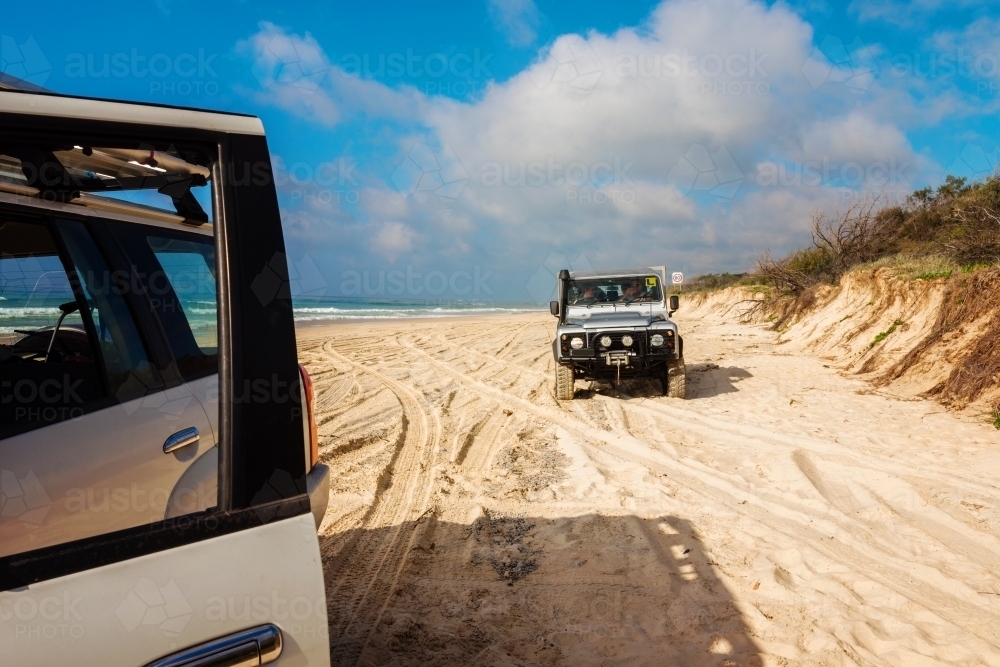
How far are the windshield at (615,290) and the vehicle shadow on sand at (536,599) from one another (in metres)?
6.08

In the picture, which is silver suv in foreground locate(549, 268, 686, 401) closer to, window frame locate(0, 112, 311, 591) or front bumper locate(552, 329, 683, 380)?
front bumper locate(552, 329, 683, 380)

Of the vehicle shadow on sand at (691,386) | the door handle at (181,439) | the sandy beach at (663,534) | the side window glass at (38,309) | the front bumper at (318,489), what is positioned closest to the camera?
the front bumper at (318,489)

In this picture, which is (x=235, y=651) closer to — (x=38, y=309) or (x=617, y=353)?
(x=38, y=309)

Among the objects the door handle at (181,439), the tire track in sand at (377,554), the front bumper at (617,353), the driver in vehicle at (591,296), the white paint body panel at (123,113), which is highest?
the white paint body panel at (123,113)

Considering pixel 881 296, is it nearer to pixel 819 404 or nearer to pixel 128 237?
pixel 819 404

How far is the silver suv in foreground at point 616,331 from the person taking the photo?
27.4 feet

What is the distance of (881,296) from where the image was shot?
12.4 metres

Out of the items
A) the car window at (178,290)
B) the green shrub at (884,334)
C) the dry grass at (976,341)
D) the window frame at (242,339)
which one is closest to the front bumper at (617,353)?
the dry grass at (976,341)

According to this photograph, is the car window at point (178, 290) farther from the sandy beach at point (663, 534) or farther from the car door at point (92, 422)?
the sandy beach at point (663, 534)

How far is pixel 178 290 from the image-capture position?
2.36m

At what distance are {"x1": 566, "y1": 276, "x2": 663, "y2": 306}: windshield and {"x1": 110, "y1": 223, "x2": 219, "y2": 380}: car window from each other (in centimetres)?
807

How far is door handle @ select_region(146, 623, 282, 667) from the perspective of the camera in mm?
1210

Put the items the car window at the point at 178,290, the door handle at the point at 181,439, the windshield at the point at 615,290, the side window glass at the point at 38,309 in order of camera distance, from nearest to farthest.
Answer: the door handle at the point at 181,439 < the side window glass at the point at 38,309 < the car window at the point at 178,290 < the windshield at the point at 615,290

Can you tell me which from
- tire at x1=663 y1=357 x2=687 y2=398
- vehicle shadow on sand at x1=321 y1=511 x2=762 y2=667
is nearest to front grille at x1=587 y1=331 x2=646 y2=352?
tire at x1=663 y1=357 x2=687 y2=398
